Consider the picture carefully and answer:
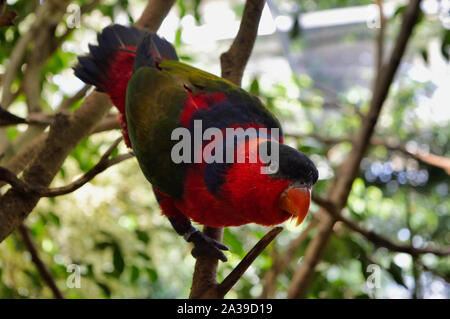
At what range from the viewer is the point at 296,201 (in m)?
0.85

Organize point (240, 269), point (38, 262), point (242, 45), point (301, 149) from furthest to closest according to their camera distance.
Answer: point (301, 149) → point (38, 262) → point (242, 45) → point (240, 269)

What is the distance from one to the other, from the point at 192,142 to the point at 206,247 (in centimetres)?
25

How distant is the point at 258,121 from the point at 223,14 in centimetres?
224

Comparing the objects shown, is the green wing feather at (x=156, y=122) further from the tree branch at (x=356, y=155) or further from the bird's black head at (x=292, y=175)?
the tree branch at (x=356, y=155)

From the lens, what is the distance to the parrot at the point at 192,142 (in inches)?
34.7

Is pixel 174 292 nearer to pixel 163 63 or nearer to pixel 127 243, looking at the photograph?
pixel 127 243

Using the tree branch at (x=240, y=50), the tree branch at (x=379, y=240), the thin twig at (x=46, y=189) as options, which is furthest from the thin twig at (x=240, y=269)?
the tree branch at (x=379, y=240)

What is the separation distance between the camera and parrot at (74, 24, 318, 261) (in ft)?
2.89

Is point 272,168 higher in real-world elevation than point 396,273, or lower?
higher

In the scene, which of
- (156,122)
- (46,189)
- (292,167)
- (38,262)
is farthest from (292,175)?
(38,262)

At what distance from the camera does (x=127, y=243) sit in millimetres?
1889

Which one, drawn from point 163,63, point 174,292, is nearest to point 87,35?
point 163,63

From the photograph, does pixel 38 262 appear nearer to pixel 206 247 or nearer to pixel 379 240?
pixel 206 247

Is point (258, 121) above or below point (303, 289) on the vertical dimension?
above
